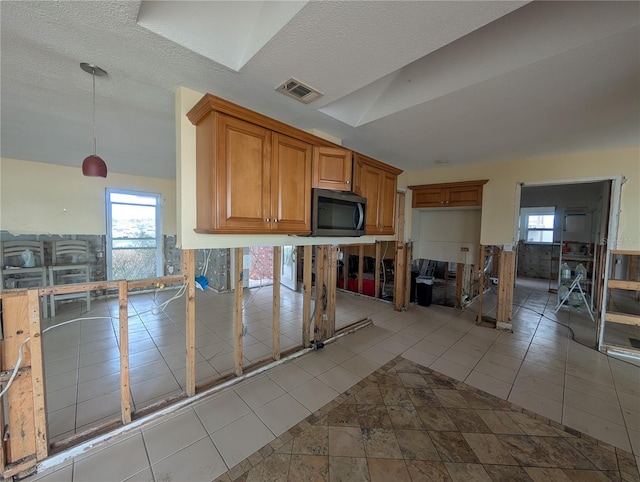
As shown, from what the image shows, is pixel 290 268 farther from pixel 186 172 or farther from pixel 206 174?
pixel 206 174

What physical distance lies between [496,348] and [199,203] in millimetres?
3864

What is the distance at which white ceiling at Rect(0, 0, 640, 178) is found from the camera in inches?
52.2

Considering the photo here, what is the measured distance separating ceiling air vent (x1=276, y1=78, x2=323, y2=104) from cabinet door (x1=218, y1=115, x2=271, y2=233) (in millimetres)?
347

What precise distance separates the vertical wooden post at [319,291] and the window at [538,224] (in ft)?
27.1

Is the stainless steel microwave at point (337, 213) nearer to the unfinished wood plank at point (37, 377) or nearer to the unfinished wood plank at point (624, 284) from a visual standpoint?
the unfinished wood plank at point (37, 377)

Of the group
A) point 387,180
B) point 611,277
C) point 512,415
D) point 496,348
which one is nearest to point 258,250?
point 387,180

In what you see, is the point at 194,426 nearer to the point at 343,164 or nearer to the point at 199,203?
the point at 199,203

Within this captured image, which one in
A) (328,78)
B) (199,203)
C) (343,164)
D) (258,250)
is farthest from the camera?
(258,250)

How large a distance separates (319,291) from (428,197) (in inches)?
109

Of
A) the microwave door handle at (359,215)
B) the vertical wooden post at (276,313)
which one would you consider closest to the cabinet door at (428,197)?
the microwave door handle at (359,215)

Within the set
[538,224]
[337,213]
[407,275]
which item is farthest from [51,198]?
[538,224]

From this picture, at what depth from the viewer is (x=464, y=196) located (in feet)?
13.9

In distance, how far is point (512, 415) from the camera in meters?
2.10

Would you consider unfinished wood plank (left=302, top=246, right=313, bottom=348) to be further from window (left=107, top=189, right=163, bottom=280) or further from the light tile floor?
window (left=107, top=189, right=163, bottom=280)
